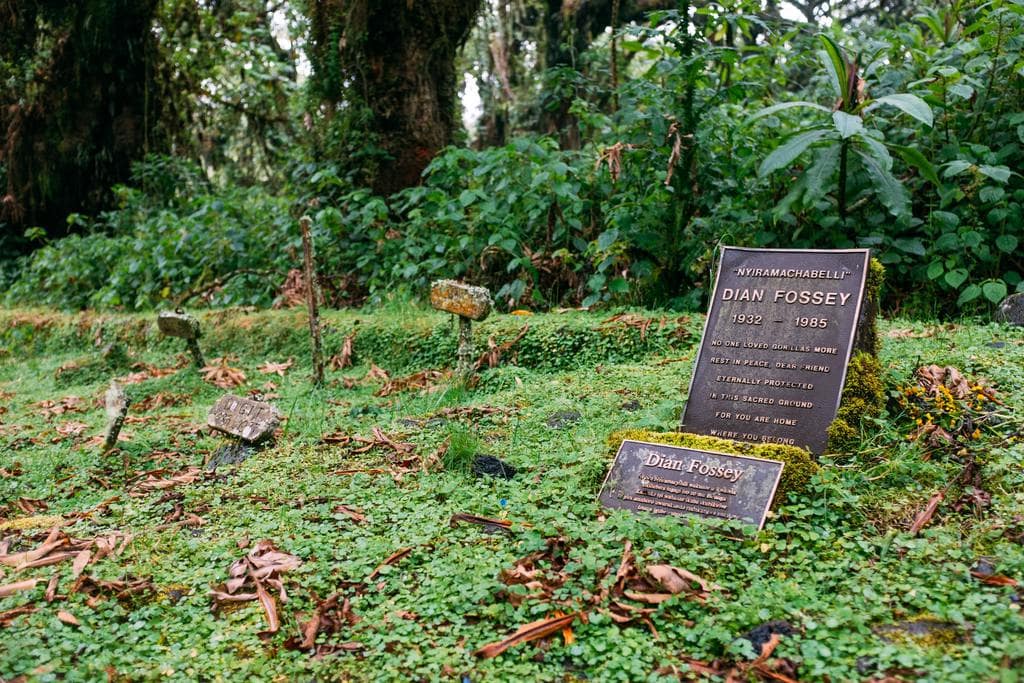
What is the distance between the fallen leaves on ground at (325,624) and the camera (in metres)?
2.88

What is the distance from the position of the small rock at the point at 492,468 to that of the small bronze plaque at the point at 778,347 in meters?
1.03

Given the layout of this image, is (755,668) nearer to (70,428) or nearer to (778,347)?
(778,347)

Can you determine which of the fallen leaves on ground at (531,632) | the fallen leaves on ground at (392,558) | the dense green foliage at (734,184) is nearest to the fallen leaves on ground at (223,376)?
the dense green foliage at (734,184)

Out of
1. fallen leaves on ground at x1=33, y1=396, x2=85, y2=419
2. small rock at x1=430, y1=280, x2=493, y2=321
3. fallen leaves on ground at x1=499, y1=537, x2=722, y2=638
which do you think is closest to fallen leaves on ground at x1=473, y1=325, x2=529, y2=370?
small rock at x1=430, y1=280, x2=493, y2=321

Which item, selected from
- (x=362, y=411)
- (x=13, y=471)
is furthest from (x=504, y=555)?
(x=13, y=471)

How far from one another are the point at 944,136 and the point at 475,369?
4.63 m

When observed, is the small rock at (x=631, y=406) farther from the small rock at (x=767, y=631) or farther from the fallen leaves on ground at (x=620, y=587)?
the small rock at (x=767, y=631)

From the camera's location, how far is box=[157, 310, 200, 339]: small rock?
23.4 feet

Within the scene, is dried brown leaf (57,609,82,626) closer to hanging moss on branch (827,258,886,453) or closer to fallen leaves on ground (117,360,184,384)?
hanging moss on branch (827,258,886,453)

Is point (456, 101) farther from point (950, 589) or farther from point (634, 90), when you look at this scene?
point (950, 589)

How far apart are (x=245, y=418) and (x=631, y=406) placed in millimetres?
2543

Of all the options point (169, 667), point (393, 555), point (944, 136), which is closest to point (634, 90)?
point (944, 136)

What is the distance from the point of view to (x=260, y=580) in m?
3.29

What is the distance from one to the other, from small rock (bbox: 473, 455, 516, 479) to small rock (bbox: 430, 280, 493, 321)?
168 centimetres
